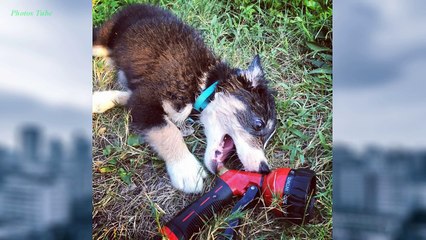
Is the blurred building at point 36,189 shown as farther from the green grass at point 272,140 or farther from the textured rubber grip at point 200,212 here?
the textured rubber grip at point 200,212

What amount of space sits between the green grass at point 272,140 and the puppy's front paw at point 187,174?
30 millimetres

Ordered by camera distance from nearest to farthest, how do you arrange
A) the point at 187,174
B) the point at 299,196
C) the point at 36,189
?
the point at 299,196
the point at 187,174
the point at 36,189

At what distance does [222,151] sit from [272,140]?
0.19m

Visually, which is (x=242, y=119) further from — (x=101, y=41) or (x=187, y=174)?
(x=101, y=41)

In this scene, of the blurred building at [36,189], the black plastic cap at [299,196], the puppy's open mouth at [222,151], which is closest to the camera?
the black plastic cap at [299,196]


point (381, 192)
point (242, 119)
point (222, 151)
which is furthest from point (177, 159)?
point (381, 192)

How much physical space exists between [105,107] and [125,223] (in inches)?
18.0

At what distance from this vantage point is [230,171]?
1.86 meters

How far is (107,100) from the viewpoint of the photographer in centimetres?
200

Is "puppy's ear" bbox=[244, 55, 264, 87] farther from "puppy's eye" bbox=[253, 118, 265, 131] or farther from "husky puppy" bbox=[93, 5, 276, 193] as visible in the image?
"puppy's eye" bbox=[253, 118, 265, 131]

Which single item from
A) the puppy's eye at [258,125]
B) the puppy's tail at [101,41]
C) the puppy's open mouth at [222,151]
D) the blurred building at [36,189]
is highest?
the puppy's tail at [101,41]

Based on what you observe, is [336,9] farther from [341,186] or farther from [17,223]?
[17,223]

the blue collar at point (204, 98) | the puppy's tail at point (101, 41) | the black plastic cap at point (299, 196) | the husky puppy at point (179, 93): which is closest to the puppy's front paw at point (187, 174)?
the husky puppy at point (179, 93)

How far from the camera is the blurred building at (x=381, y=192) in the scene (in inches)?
74.2
